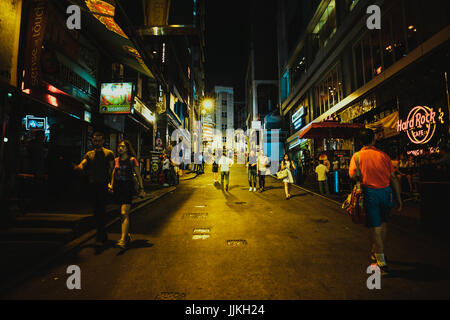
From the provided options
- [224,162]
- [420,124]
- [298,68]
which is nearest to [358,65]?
[420,124]

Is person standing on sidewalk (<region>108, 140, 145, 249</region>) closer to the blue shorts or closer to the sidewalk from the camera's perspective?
the blue shorts

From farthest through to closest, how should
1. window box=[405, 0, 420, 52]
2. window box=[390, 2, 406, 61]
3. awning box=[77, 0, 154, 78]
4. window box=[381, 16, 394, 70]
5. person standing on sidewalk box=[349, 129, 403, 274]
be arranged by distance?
window box=[381, 16, 394, 70], window box=[390, 2, 406, 61], window box=[405, 0, 420, 52], awning box=[77, 0, 154, 78], person standing on sidewalk box=[349, 129, 403, 274]

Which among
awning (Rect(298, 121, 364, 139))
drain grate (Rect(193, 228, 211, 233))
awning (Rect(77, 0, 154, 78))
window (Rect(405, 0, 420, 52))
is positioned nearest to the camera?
drain grate (Rect(193, 228, 211, 233))

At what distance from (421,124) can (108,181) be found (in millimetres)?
10943

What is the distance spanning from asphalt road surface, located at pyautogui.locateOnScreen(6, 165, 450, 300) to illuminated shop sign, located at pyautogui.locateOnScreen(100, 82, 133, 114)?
593 cm

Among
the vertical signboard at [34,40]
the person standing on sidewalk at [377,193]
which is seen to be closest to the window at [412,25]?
the person standing on sidewalk at [377,193]

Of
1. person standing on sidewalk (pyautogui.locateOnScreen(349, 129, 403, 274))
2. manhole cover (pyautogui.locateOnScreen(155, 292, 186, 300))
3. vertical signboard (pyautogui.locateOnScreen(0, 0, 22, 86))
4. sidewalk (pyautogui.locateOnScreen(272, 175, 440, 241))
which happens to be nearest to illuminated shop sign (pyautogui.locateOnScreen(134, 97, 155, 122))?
vertical signboard (pyautogui.locateOnScreen(0, 0, 22, 86))

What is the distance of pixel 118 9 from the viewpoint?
7.53 meters

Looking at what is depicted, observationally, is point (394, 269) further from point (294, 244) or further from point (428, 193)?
point (428, 193)

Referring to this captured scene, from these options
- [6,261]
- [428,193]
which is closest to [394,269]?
[428,193]

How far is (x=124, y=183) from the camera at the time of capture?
14.4ft

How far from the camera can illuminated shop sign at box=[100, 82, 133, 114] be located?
9789mm

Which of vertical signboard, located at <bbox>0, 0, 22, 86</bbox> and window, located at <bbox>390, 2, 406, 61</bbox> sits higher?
window, located at <bbox>390, 2, 406, 61</bbox>
